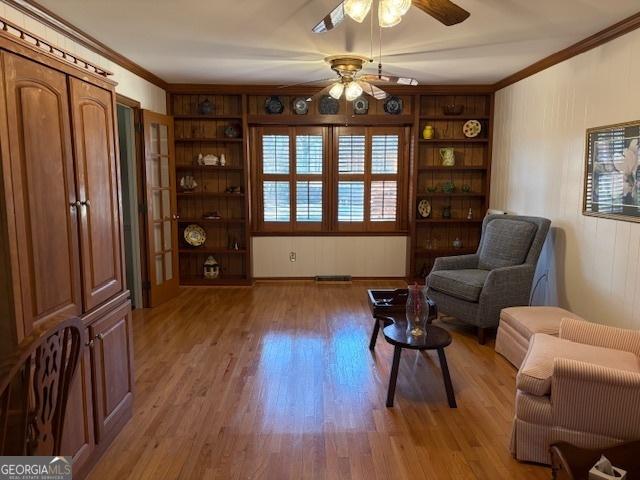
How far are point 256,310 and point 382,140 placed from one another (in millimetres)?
2721

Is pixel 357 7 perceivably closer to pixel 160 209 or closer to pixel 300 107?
pixel 300 107

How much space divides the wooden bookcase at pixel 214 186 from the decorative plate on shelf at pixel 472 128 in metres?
2.81

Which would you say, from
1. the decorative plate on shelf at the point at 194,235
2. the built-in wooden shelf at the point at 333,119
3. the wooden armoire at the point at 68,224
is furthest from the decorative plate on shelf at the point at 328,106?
the wooden armoire at the point at 68,224

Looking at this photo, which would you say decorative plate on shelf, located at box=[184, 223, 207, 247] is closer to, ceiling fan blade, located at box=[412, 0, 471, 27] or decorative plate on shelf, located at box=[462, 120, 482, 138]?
decorative plate on shelf, located at box=[462, 120, 482, 138]

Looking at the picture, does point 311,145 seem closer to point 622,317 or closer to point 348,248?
point 348,248

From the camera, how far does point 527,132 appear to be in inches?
183

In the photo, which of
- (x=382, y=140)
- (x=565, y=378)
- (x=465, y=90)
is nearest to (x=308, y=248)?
(x=382, y=140)

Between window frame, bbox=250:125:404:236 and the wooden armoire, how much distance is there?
340cm

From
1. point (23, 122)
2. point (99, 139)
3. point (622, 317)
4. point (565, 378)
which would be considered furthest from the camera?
point (622, 317)

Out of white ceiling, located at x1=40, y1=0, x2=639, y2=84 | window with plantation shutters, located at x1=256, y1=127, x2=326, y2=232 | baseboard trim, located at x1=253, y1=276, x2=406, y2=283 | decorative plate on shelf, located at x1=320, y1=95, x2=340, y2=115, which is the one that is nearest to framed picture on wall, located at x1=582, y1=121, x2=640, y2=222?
white ceiling, located at x1=40, y1=0, x2=639, y2=84

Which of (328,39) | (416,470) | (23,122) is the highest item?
(328,39)

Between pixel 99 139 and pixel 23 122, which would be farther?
pixel 99 139

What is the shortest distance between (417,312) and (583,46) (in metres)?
2.63

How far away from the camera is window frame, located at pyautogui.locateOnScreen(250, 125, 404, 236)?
18.8 feet
